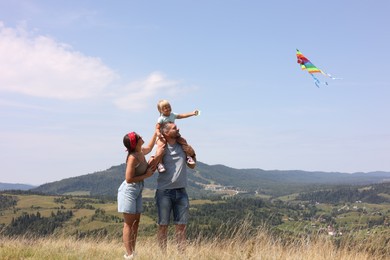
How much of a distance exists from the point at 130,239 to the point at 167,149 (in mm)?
1543

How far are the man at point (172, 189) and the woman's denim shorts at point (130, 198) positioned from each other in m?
0.36

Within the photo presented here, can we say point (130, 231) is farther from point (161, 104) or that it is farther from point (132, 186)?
point (161, 104)

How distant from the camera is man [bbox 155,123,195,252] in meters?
6.02

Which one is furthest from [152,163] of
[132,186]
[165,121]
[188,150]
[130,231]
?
[130,231]

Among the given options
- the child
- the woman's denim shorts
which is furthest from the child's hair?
the woman's denim shorts

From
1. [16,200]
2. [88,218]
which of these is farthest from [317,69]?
[16,200]

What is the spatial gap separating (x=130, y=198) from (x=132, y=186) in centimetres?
19

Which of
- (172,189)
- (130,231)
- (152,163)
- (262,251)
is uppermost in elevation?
(152,163)

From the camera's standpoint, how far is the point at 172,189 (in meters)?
6.13

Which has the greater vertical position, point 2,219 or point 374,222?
point 374,222

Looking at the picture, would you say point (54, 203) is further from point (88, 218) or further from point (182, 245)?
point (182, 245)

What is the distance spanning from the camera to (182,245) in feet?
18.7

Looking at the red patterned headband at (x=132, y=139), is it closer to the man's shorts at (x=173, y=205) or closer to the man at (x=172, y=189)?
the man at (x=172, y=189)

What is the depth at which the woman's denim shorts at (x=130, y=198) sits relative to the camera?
5723mm
